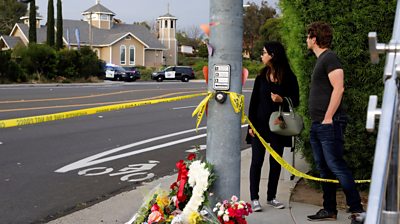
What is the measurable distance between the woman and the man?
1.73ft

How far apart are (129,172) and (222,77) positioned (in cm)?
454

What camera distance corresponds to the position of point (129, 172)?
8430mm

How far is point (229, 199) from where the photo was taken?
171 inches

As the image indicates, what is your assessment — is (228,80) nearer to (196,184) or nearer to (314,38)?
(196,184)

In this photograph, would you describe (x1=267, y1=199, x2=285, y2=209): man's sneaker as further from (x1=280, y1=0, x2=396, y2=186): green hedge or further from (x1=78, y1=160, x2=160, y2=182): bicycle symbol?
(x1=78, y1=160, x2=160, y2=182): bicycle symbol

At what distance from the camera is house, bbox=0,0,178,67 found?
72.1m

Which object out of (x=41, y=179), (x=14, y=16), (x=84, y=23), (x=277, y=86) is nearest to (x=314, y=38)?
(x=277, y=86)

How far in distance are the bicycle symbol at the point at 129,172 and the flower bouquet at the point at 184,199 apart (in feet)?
11.5

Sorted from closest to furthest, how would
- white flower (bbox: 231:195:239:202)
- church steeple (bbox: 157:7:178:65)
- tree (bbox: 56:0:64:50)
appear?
white flower (bbox: 231:195:239:202), tree (bbox: 56:0:64:50), church steeple (bbox: 157:7:178:65)

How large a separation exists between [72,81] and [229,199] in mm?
42762

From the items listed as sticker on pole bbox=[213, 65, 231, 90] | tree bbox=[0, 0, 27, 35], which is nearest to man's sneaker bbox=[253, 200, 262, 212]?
sticker on pole bbox=[213, 65, 231, 90]

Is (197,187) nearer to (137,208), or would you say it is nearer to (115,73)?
(137,208)

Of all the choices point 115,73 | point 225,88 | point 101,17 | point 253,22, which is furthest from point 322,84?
point 253,22

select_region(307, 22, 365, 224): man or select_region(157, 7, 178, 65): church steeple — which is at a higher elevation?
select_region(157, 7, 178, 65): church steeple
